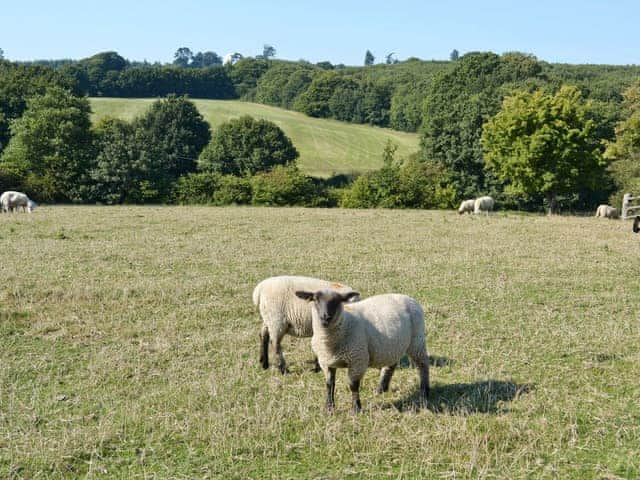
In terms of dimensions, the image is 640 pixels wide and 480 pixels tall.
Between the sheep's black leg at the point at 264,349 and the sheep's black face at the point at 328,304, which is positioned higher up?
the sheep's black face at the point at 328,304

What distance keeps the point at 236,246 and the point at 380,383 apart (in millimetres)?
14751

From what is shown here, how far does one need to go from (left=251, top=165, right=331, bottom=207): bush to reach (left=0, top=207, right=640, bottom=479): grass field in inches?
1447

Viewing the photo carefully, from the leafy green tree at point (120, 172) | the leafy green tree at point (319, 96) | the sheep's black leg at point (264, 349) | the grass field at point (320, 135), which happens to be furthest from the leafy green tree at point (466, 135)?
the sheep's black leg at point (264, 349)

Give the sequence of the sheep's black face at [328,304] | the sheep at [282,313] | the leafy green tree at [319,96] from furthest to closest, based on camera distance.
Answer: the leafy green tree at [319,96]
the sheep at [282,313]
the sheep's black face at [328,304]

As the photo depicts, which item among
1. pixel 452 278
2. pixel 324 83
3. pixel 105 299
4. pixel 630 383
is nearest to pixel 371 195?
pixel 452 278

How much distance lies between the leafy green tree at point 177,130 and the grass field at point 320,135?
15.9 metres

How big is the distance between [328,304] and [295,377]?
2.38 metres

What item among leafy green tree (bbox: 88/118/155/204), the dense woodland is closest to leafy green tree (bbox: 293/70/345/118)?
the dense woodland

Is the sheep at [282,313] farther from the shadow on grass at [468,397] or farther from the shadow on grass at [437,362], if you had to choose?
the shadow on grass at [468,397]

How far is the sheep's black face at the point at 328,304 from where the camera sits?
733cm

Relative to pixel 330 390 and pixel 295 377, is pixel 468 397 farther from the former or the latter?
pixel 295 377

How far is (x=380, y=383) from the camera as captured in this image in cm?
852

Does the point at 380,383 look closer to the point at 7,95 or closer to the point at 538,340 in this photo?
the point at 538,340

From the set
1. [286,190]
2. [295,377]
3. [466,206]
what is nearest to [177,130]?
[286,190]
